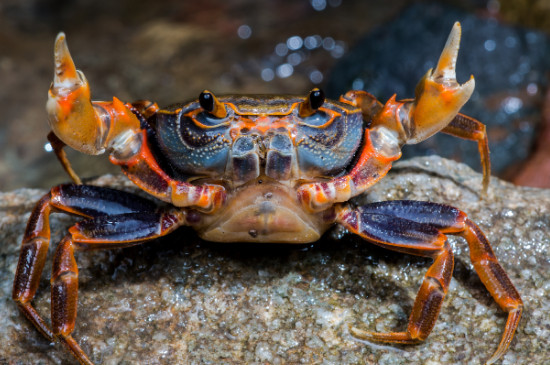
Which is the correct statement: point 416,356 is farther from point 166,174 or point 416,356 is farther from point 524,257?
point 166,174

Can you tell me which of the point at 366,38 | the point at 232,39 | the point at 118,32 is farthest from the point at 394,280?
the point at 118,32

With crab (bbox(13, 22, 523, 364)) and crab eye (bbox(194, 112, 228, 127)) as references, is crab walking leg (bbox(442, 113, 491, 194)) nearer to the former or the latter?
crab (bbox(13, 22, 523, 364))

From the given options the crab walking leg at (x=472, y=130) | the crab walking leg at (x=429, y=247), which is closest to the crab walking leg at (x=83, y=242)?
the crab walking leg at (x=429, y=247)

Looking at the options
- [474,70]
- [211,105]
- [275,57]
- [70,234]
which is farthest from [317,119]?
[275,57]

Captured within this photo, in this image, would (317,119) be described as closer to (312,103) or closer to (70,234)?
(312,103)

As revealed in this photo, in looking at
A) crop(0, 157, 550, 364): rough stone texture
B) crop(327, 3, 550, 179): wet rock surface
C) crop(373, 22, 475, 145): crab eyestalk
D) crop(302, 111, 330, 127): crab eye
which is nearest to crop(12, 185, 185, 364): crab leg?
crop(0, 157, 550, 364): rough stone texture
